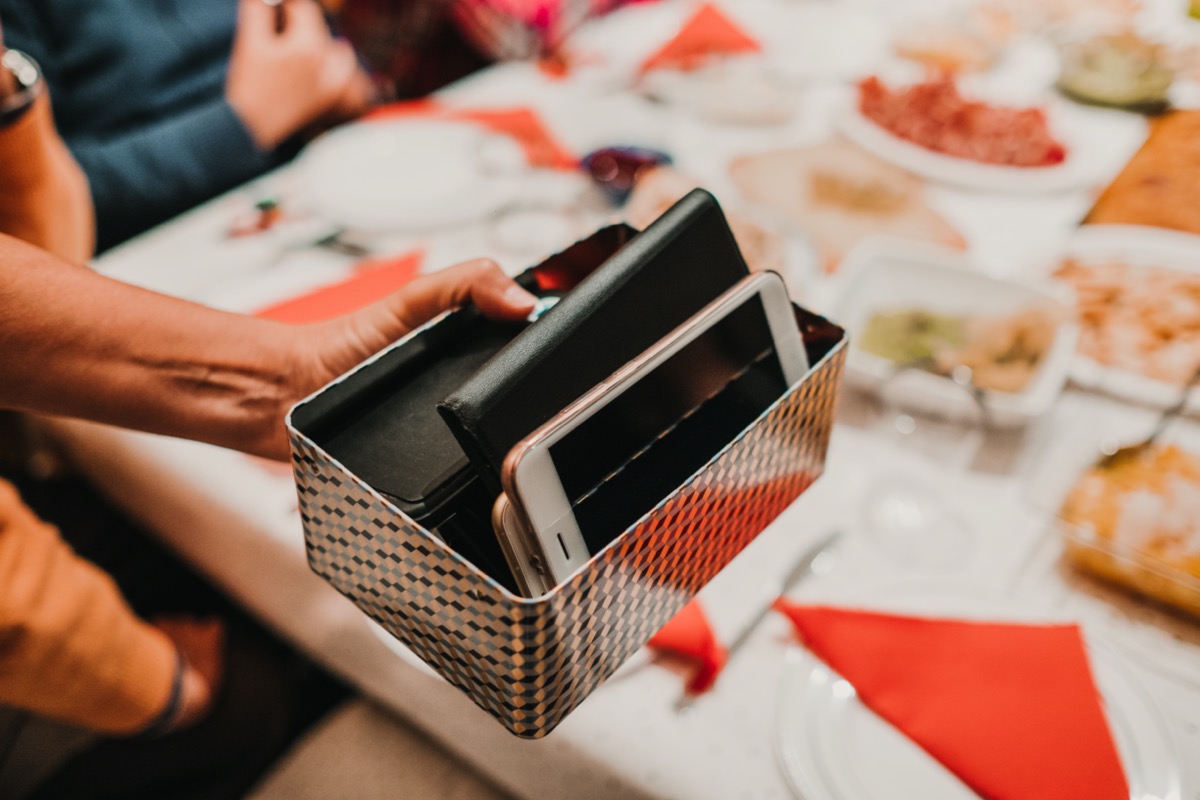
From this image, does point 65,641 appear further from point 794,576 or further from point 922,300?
point 922,300

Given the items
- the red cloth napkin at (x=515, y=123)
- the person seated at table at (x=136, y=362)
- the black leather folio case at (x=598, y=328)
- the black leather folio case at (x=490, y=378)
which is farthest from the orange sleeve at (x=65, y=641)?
the red cloth napkin at (x=515, y=123)

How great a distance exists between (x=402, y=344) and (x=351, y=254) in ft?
2.13

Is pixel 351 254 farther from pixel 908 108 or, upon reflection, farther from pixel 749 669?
pixel 908 108

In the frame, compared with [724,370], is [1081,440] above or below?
below

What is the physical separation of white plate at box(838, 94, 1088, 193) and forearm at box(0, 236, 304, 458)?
3.54 ft

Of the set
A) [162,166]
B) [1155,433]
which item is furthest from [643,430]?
[162,166]

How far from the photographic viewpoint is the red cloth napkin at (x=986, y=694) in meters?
0.57

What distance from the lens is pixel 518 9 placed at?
6.96 feet

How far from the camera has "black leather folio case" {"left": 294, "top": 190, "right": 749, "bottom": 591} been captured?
17.5 inches

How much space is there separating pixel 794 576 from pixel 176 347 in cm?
58

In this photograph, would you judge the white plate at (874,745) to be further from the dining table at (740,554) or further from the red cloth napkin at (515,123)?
the red cloth napkin at (515,123)

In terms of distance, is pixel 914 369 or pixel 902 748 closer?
pixel 902 748

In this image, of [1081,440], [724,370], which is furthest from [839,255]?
[724,370]

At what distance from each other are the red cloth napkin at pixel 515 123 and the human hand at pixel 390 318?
2.46 feet
